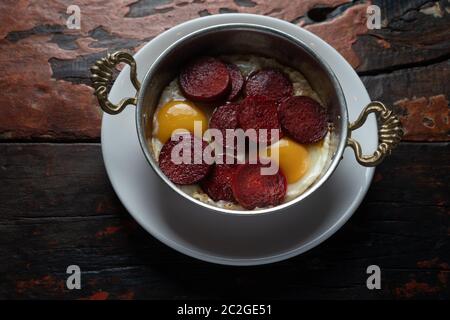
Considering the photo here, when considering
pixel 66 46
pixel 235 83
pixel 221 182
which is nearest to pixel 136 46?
pixel 66 46

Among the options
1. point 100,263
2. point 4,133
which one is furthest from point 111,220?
point 4,133

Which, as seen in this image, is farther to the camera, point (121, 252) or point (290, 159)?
point (121, 252)

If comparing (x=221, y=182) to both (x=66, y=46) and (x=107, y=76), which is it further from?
(x=66, y=46)

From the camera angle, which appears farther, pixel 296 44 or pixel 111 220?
pixel 111 220

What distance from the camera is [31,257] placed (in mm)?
1418

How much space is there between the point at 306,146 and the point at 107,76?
448 millimetres

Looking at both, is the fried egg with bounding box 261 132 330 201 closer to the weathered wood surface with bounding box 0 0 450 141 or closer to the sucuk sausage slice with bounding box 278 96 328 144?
the sucuk sausage slice with bounding box 278 96 328 144

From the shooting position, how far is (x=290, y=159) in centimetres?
128

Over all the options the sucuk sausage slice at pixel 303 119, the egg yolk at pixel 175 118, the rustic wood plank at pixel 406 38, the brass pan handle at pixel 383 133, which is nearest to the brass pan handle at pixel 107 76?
the egg yolk at pixel 175 118

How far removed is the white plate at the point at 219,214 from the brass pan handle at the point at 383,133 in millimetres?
103

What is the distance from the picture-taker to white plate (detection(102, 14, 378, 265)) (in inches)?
50.8

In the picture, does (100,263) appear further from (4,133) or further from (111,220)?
(4,133)
